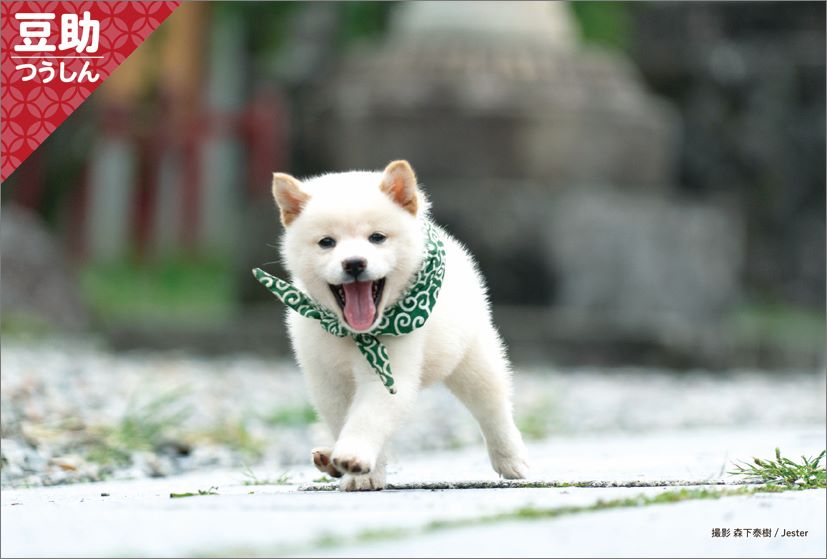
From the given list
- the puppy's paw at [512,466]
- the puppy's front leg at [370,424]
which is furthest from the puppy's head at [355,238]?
the puppy's paw at [512,466]

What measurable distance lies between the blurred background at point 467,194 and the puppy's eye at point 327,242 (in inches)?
36.0

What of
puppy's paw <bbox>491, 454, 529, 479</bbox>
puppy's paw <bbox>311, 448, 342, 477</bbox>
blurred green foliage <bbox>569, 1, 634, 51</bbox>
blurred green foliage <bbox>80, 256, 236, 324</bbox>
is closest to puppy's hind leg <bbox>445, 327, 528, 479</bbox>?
puppy's paw <bbox>491, 454, 529, 479</bbox>

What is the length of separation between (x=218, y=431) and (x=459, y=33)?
5790 millimetres

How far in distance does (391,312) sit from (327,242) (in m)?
0.26

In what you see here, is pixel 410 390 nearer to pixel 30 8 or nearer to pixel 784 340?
pixel 30 8

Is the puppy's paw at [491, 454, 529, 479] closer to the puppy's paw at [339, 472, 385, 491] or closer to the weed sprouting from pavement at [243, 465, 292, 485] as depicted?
the puppy's paw at [339, 472, 385, 491]

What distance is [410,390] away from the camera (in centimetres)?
336

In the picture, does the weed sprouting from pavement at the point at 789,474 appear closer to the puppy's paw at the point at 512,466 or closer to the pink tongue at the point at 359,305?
the puppy's paw at the point at 512,466

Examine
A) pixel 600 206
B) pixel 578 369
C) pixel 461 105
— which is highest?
pixel 461 105

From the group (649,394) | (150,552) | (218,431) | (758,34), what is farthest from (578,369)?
(758,34)

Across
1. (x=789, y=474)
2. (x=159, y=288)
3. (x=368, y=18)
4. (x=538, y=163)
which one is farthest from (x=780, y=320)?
(x=789, y=474)

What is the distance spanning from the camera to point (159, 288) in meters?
14.5

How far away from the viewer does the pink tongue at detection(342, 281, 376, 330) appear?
328 centimetres

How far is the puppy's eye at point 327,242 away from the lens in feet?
10.9
